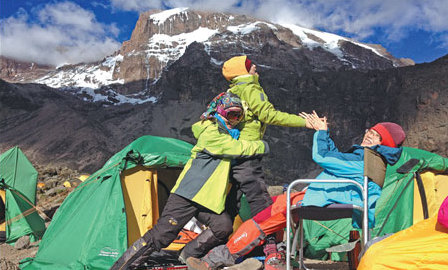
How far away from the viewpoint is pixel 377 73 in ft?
235

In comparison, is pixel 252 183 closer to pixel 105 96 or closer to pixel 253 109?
pixel 253 109

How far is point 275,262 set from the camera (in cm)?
338

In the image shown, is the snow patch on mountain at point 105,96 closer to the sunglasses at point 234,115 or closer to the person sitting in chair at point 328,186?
the sunglasses at point 234,115

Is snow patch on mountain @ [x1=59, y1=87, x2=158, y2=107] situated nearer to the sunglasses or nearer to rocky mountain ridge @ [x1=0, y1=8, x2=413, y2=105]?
rocky mountain ridge @ [x1=0, y1=8, x2=413, y2=105]

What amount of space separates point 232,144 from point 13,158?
717 centimetres

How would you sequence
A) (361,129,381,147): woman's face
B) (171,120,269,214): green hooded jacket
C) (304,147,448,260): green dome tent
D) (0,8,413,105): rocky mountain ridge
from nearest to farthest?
1. (361,129,381,147): woman's face
2. (171,120,269,214): green hooded jacket
3. (304,147,448,260): green dome tent
4. (0,8,413,105): rocky mountain ridge

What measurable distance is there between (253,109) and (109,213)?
2.26 m

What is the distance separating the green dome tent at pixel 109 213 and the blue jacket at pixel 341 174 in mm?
2549

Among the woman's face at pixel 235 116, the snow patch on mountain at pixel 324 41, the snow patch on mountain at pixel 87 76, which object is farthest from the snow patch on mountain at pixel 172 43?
the woman's face at pixel 235 116

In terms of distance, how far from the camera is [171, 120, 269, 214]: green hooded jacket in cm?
377

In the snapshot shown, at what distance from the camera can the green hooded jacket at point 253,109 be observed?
13.4 ft

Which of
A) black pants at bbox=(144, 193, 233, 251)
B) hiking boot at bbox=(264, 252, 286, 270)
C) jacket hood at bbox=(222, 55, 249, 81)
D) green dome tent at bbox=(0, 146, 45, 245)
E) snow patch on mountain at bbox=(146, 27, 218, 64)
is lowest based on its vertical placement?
green dome tent at bbox=(0, 146, 45, 245)

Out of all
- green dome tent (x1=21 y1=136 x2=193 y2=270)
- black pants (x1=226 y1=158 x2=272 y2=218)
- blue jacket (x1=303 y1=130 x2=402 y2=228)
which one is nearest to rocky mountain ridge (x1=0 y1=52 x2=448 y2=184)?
green dome tent (x1=21 y1=136 x2=193 y2=270)

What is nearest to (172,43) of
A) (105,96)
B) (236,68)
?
(105,96)
